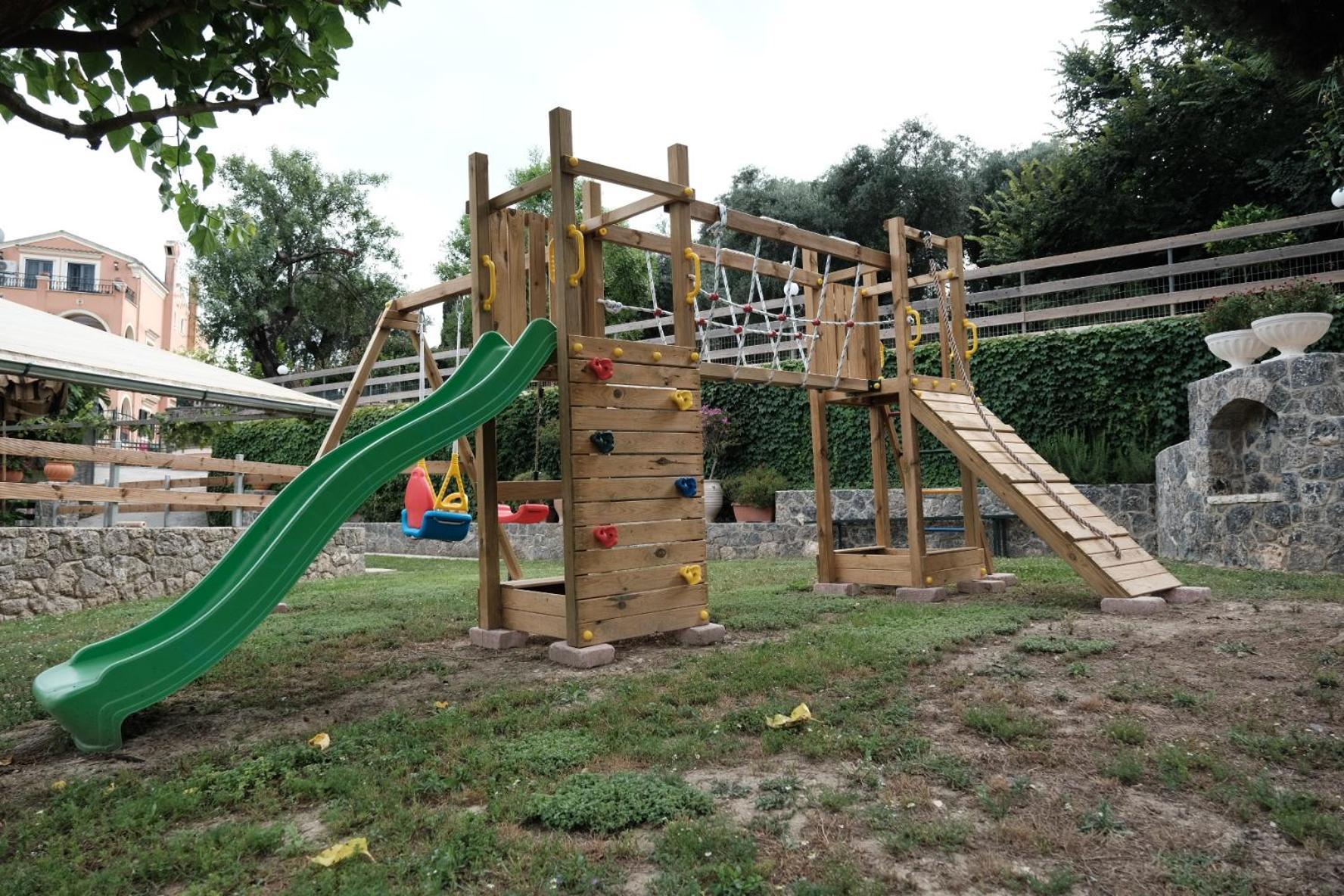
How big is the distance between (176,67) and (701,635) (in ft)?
13.5

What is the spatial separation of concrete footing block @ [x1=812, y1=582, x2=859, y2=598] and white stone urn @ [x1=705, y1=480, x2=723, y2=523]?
17.6ft

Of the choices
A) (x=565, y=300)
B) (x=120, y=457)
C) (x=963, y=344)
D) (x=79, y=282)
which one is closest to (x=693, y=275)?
(x=565, y=300)

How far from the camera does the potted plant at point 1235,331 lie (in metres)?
8.69

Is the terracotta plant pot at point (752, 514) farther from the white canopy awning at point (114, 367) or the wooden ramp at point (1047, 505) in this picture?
the white canopy awning at point (114, 367)

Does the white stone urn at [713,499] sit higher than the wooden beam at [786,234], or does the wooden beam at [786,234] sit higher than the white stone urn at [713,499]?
the wooden beam at [786,234]

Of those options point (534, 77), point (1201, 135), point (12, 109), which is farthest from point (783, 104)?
point (12, 109)

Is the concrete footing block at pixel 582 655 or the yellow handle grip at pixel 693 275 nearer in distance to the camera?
the concrete footing block at pixel 582 655

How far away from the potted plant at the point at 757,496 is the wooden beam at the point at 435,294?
685 centimetres

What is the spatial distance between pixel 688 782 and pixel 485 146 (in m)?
4.68

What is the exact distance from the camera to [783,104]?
102ft

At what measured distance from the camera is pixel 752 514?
12.9 meters

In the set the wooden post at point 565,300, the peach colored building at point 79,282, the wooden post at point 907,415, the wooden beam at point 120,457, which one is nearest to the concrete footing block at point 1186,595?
the wooden post at point 907,415

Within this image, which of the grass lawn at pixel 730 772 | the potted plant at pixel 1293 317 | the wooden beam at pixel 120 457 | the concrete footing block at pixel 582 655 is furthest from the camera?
the potted plant at pixel 1293 317

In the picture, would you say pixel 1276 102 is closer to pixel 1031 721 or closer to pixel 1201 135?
pixel 1201 135
